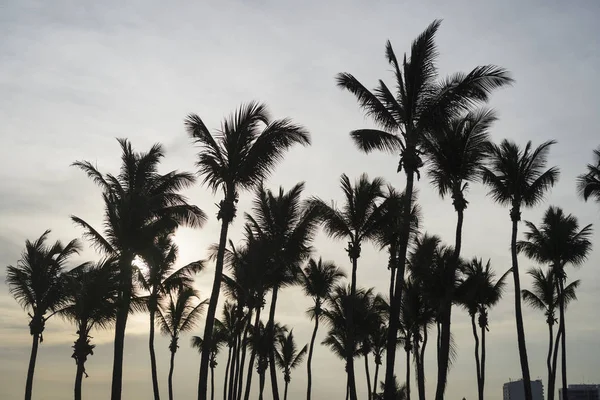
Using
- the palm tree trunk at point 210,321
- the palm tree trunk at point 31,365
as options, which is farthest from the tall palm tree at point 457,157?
the palm tree trunk at point 31,365

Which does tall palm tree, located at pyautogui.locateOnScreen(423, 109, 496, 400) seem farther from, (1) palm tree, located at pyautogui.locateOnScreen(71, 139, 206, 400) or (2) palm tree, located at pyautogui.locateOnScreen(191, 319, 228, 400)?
(2) palm tree, located at pyautogui.locateOnScreen(191, 319, 228, 400)

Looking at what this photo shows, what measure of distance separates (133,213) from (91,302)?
3.92 meters

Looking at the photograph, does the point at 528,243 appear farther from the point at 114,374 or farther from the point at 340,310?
the point at 114,374

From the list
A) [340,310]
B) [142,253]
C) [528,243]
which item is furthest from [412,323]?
[142,253]

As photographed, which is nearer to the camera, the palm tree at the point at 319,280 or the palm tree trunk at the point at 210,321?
the palm tree trunk at the point at 210,321

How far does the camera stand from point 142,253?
89.8 ft

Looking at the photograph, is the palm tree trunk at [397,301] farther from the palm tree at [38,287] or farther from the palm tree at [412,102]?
the palm tree at [38,287]

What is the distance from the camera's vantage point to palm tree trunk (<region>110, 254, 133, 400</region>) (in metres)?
26.1

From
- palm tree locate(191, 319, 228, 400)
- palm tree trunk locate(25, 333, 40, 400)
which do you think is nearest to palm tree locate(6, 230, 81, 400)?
palm tree trunk locate(25, 333, 40, 400)

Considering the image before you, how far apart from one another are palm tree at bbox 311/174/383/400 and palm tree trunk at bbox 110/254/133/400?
917 centimetres

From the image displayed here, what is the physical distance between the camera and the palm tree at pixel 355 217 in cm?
2984

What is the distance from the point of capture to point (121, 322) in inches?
1051

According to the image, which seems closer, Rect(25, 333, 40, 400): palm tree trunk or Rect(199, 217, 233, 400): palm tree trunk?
Rect(199, 217, 233, 400): palm tree trunk

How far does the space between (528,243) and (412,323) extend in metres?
8.72
